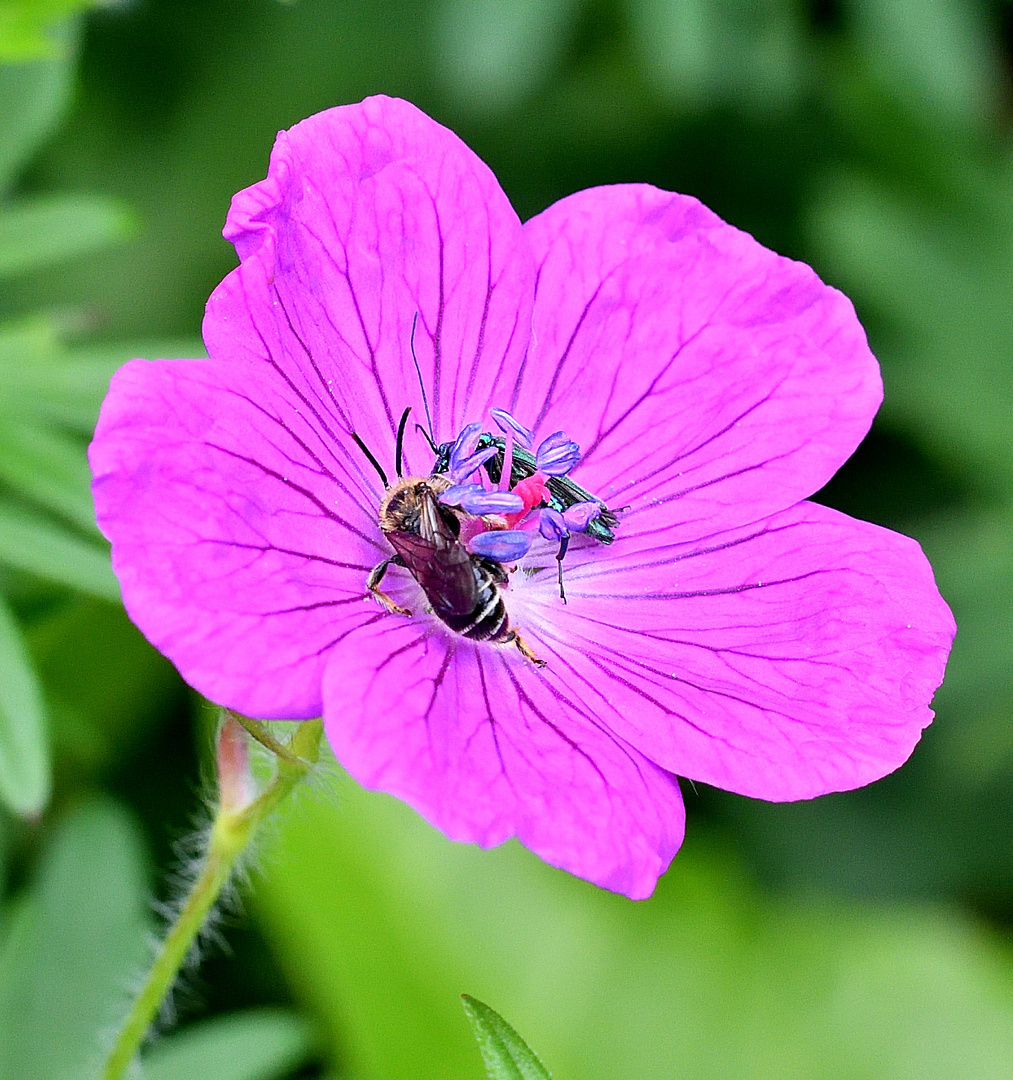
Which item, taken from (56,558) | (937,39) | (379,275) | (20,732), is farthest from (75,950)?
(937,39)

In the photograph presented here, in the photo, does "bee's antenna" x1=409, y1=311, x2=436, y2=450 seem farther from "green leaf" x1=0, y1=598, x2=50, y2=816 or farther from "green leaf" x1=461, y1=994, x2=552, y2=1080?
"green leaf" x1=461, y1=994, x2=552, y2=1080

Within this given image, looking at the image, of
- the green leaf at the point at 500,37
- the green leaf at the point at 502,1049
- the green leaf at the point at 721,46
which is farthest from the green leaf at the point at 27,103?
the green leaf at the point at 502,1049

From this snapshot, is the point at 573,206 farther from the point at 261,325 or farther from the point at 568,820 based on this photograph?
the point at 568,820

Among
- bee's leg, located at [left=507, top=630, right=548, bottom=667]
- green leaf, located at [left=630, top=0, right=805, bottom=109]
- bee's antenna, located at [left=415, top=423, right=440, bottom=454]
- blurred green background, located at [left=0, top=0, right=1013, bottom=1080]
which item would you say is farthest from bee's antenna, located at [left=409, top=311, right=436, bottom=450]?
green leaf, located at [left=630, top=0, right=805, bottom=109]

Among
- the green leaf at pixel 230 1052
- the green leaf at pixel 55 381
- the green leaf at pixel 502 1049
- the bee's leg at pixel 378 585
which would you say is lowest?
the green leaf at pixel 230 1052

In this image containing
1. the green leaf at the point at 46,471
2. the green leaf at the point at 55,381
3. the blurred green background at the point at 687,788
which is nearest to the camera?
the green leaf at the point at 46,471

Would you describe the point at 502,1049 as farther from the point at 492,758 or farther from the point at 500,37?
the point at 500,37

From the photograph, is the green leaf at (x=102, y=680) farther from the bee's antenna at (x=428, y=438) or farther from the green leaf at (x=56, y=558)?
the bee's antenna at (x=428, y=438)
